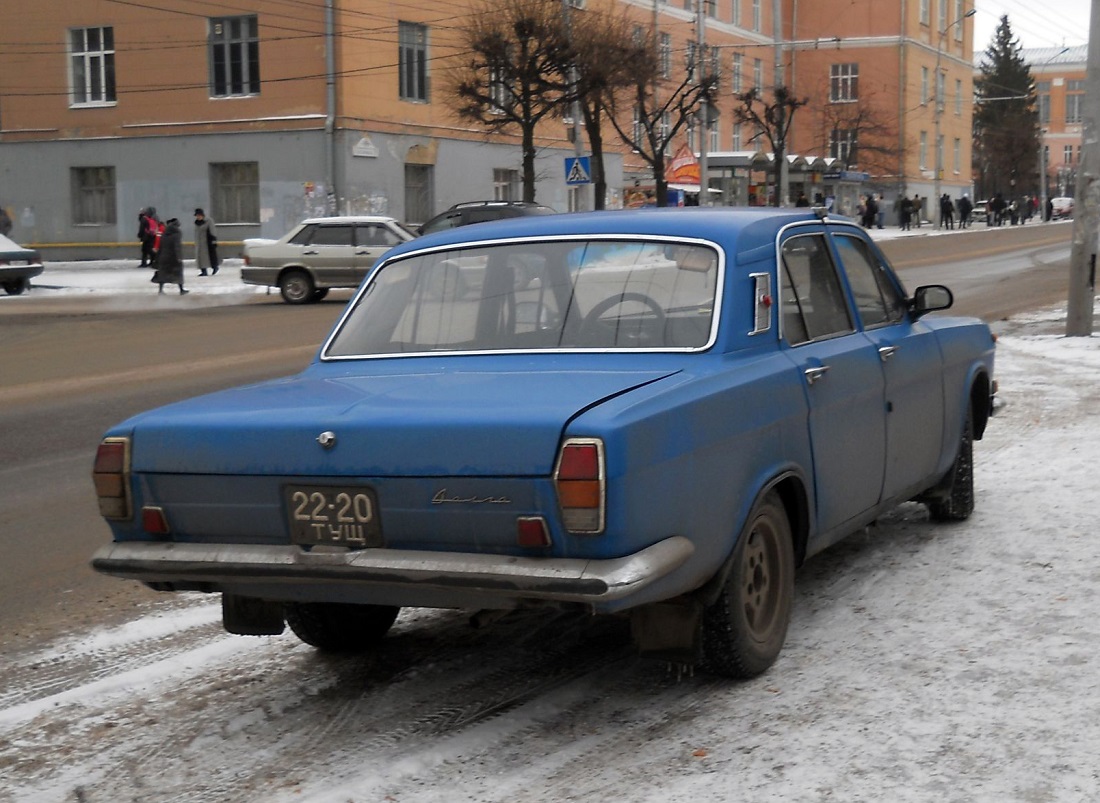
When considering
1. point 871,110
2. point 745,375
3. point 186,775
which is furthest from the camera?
point 871,110

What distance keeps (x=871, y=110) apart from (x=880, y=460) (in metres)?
72.6

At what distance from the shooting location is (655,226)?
5449 millimetres

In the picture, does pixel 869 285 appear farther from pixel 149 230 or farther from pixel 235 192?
pixel 235 192

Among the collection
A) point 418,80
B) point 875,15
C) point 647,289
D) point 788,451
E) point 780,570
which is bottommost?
point 780,570

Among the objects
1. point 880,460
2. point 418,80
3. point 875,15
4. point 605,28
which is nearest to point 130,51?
point 418,80

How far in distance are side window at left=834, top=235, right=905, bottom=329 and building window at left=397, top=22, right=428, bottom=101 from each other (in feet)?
123

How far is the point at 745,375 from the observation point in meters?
4.89

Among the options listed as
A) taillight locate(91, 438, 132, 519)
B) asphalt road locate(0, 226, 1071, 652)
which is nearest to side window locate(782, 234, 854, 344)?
taillight locate(91, 438, 132, 519)

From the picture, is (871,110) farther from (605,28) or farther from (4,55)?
(4,55)

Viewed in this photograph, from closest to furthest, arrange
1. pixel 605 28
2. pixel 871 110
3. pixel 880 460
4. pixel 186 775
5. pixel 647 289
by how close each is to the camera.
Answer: pixel 186 775 < pixel 647 289 < pixel 880 460 < pixel 605 28 < pixel 871 110

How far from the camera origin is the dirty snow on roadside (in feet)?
13.5

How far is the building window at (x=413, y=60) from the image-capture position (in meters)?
42.9

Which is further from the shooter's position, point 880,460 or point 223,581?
point 880,460

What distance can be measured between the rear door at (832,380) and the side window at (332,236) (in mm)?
21714
